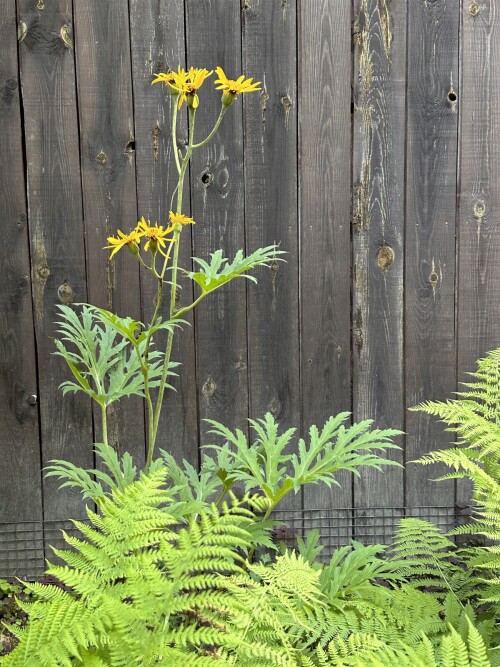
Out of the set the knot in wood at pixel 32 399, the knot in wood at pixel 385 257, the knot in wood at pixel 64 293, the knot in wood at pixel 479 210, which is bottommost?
the knot in wood at pixel 32 399

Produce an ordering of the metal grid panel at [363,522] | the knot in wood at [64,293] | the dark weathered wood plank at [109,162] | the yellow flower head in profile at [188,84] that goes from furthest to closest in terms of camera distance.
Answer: the metal grid panel at [363,522], the knot in wood at [64,293], the dark weathered wood plank at [109,162], the yellow flower head in profile at [188,84]

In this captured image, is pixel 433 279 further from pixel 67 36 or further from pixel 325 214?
pixel 67 36

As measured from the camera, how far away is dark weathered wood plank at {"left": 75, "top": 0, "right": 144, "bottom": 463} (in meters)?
2.43

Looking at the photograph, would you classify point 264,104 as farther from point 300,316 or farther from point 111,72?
point 300,316

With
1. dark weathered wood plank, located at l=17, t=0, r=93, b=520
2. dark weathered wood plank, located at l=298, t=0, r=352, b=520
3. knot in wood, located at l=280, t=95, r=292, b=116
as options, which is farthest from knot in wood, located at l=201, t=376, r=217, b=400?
knot in wood, located at l=280, t=95, r=292, b=116

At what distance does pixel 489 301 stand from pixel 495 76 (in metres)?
0.93

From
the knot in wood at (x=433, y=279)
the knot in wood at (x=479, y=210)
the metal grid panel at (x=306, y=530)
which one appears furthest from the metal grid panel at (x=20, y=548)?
the knot in wood at (x=479, y=210)

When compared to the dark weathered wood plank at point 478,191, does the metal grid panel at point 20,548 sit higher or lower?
lower

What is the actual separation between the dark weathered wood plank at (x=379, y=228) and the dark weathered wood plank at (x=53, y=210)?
44.9 inches

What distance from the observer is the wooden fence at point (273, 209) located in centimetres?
246

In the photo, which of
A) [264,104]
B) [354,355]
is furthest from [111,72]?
[354,355]

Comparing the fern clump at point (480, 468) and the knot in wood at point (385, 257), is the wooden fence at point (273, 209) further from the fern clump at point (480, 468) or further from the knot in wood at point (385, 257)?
the fern clump at point (480, 468)

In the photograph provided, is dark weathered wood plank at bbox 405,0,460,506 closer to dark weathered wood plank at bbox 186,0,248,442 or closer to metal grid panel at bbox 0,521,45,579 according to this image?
dark weathered wood plank at bbox 186,0,248,442

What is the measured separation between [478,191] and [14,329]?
2.01 meters
